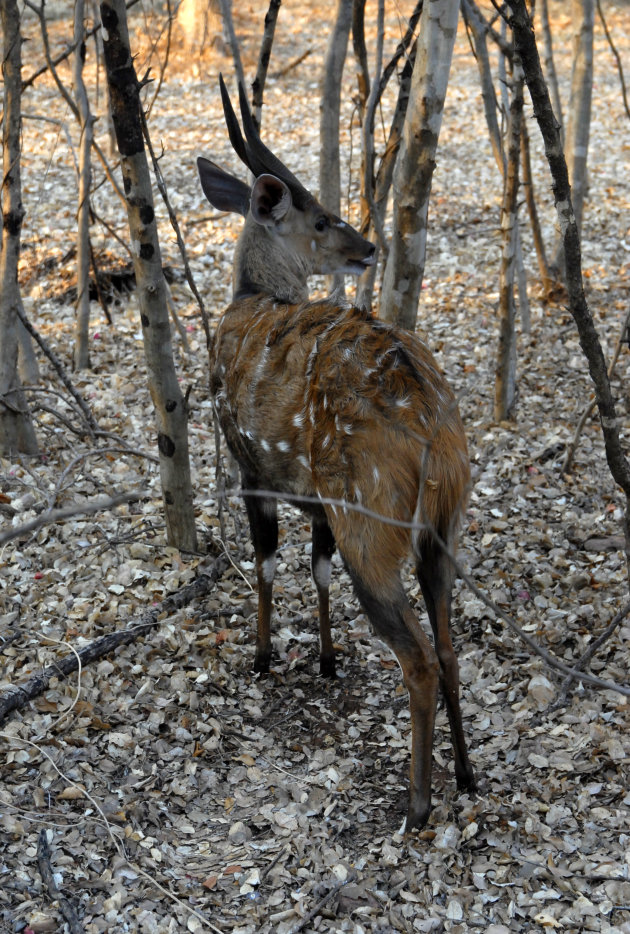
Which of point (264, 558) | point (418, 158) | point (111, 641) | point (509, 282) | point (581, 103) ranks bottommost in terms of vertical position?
point (111, 641)

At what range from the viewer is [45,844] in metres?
3.17

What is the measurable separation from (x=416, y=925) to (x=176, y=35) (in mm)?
17355

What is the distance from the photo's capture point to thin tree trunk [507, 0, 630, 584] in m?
3.05

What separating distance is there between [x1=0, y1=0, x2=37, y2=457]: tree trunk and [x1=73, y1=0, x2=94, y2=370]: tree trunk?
45.7 inches

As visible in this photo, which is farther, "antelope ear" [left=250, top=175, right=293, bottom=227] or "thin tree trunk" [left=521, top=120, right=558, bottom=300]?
"thin tree trunk" [left=521, top=120, right=558, bottom=300]

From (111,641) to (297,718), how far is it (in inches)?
36.6

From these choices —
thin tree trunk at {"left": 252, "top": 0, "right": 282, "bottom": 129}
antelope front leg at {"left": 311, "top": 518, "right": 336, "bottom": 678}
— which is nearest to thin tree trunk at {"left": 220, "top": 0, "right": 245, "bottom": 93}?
thin tree trunk at {"left": 252, "top": 0, "right": 282, "bottom": 129}

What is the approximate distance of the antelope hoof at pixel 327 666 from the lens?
169 inches

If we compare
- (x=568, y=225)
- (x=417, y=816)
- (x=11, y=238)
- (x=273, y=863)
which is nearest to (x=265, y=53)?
(x=11, y=238)

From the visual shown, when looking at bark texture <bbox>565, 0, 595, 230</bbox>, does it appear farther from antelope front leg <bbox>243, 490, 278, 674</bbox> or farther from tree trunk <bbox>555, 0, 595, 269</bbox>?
antelope front leg <bbox>243, 490, 278, 674</bbox>

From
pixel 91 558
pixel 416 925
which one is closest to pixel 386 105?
pixel 91 558

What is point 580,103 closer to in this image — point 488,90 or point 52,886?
point 488,90

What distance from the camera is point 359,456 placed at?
126 inches

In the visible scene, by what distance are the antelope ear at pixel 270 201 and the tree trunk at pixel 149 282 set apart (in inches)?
20.2
